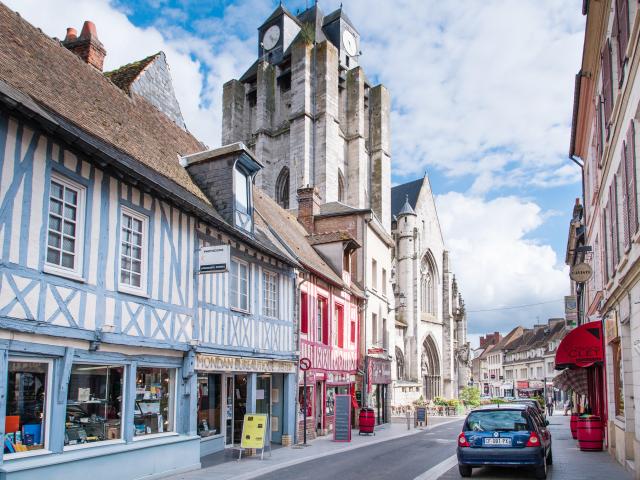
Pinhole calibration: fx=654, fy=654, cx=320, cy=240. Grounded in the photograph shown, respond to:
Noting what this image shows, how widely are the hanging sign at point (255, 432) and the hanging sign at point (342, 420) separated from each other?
501 cm

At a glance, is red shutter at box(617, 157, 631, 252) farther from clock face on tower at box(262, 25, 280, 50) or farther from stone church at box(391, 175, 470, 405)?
A: clock face on tower at box(262, 25, 280, 50)

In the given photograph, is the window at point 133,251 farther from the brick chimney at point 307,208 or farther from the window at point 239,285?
the brick chimney at point 307,208

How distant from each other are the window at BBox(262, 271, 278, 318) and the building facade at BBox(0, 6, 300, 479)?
132 millimetres

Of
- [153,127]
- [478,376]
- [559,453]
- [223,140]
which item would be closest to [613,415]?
[559,453]

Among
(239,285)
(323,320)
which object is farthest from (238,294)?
(323,320)

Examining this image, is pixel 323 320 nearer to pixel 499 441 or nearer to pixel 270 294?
pixel 270 294

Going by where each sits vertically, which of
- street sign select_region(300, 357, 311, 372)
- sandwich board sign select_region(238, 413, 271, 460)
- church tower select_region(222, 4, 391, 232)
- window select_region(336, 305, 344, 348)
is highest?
church tower select_region(222, 4, 391, 232)

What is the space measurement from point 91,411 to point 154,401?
5.58 feet

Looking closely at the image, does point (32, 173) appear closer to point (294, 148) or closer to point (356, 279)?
point (356, 279)

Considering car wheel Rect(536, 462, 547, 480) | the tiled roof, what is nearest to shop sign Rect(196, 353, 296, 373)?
the tiled roof

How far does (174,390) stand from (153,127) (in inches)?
229

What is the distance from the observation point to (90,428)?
977 centimetres

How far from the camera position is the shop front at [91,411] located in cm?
830

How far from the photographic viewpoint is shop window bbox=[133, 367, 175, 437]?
11008mm
